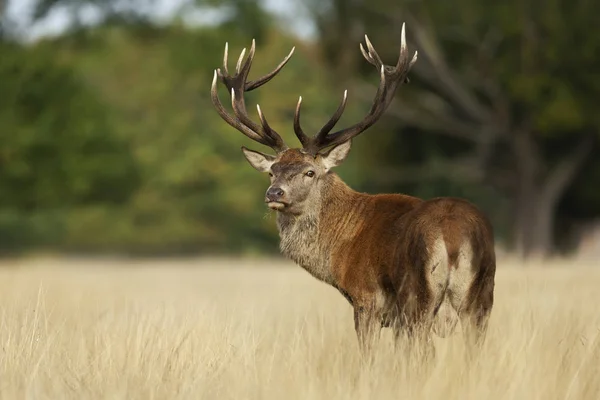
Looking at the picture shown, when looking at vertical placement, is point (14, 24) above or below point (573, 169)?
above

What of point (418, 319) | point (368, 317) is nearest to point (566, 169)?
point (368, 317)

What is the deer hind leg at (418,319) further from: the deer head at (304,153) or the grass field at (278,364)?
the deer head at (304,153)

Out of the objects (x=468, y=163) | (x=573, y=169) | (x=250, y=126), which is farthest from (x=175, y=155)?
(x=250, y=126)

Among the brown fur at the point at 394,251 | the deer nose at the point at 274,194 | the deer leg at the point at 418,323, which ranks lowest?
the deer leg at the point at 418,323

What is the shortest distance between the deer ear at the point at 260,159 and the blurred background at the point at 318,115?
16328 millimetres

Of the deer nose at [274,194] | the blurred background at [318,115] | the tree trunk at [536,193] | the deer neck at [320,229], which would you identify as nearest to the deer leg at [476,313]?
the deer neck at [320,229]

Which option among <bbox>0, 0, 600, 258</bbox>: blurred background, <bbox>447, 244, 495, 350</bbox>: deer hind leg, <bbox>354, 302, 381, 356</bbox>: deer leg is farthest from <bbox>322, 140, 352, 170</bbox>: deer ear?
<bbox>0, 0, 600, 258</bbox>: blurred background

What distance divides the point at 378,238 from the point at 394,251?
340 millimetres

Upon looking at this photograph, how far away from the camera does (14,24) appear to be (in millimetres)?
31234

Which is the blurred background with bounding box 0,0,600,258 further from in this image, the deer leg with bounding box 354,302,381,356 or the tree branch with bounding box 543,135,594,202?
the deer leg with bounding box 354,302,381,356

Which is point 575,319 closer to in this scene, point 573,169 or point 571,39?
point 571,39

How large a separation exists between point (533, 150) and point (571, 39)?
10.5 feet

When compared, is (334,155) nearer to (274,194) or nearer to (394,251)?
(274,194)

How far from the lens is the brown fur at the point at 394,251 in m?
5.97
